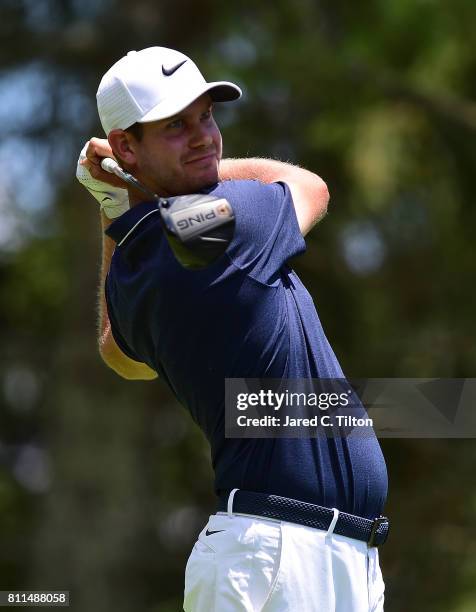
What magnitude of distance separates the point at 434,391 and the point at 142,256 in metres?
1.85

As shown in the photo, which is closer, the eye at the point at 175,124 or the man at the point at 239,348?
the man at the point at 239,348

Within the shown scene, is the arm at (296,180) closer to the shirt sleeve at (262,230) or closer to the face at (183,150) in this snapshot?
the shirt sleeve at (262,230)

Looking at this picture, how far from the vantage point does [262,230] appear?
3.74 metres

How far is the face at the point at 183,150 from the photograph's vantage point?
386 centimetres

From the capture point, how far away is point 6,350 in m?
13.9

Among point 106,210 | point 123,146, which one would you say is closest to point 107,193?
point 106,210

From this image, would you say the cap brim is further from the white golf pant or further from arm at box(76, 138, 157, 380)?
the white golf pant

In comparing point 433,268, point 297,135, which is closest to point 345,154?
point 297,135

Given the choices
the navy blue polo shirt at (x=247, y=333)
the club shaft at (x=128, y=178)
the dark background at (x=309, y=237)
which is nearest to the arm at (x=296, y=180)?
the navy blue polo shirt at (x=247, y=333)

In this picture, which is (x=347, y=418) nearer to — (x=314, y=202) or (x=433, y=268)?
(x=314, y=202)

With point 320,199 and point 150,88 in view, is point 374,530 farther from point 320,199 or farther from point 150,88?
point 150,88

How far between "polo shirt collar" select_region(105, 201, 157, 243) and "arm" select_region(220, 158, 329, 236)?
0.43 metres

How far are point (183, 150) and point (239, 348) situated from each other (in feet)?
1.91

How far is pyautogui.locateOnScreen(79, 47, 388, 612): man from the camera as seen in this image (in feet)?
11.9
